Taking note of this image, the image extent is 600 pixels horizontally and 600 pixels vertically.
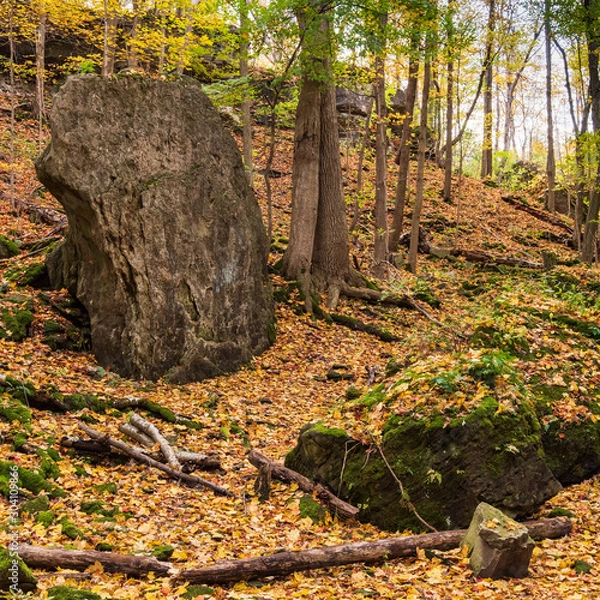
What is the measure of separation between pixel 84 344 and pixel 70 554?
5653mm

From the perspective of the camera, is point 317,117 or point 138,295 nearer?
point 138,295

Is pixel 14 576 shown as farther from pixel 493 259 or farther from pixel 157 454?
pixel 493 259

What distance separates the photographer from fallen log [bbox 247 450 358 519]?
5480 millimetres

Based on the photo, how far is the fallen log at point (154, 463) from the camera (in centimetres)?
597

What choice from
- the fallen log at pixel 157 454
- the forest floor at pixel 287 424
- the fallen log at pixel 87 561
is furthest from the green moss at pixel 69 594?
the fallen log at pixel 157 454

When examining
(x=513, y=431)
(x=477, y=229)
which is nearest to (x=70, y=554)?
(x=513, y=431)

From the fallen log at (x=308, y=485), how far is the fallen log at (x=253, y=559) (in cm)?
78

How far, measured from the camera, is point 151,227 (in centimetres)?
891

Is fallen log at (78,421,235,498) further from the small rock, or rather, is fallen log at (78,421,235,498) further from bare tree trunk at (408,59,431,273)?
bare tree trunk at (408,59,431,273)

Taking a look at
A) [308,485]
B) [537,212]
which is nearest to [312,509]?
[308,485]

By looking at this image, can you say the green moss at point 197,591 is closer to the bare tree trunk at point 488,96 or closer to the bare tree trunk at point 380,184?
the bare tree trunk at point 380,184

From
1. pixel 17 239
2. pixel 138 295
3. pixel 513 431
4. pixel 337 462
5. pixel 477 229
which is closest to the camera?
pixel 513 431

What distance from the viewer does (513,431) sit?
5.52 m

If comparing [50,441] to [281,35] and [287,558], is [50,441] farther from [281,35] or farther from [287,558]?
[281,35]
